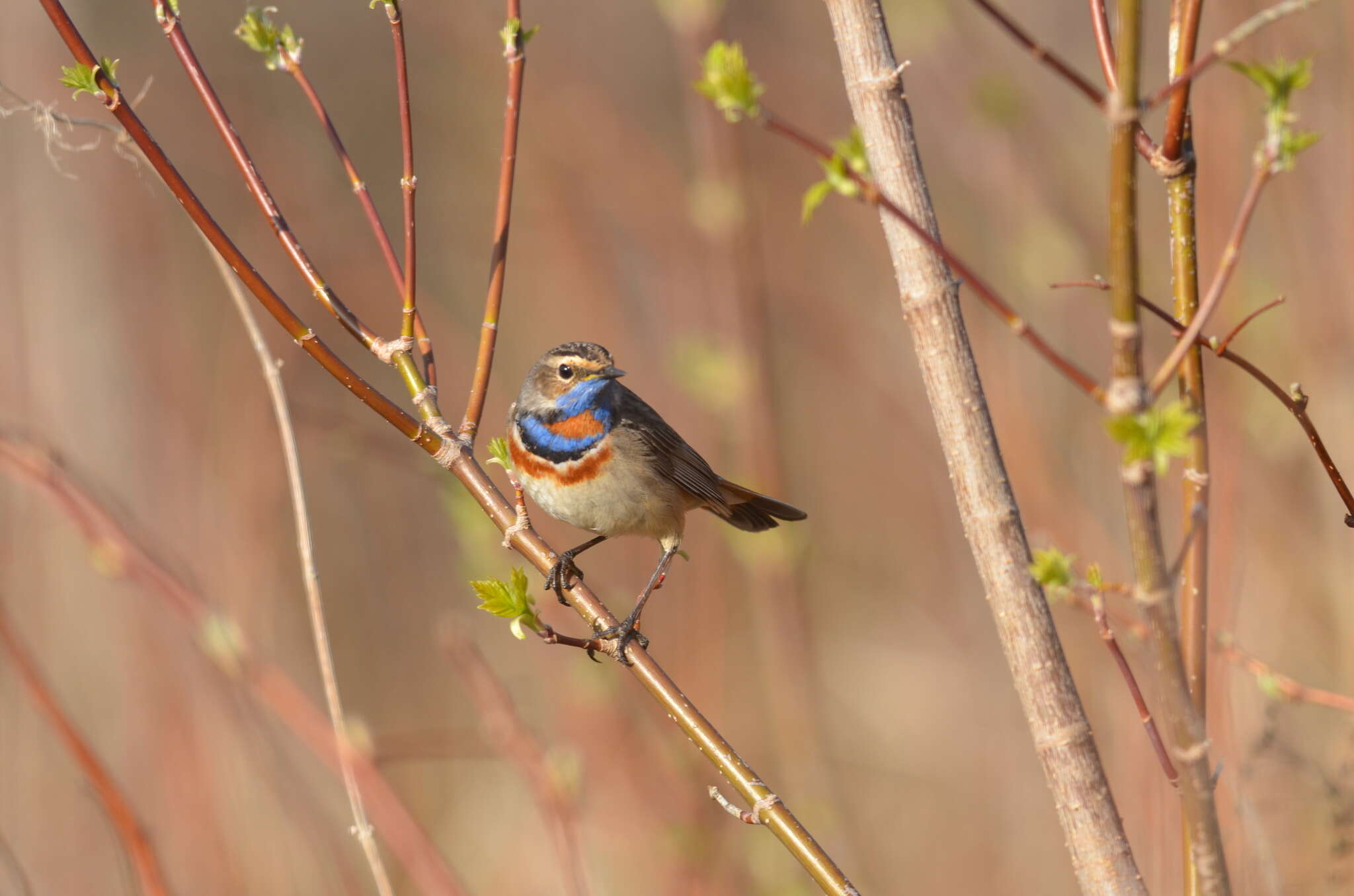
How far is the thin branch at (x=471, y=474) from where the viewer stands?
6.23 ft

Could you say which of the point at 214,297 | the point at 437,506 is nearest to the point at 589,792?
the point at 437,506

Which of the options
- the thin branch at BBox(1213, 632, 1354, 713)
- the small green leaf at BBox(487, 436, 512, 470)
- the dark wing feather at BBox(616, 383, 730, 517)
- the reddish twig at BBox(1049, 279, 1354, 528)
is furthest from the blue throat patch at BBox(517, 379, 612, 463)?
the reddish twig at BBox(1049, 279, 1354, 528)

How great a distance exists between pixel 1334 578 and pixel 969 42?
2.88m

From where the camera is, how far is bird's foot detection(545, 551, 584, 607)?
99.9 inches

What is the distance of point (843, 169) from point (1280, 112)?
0.49 m

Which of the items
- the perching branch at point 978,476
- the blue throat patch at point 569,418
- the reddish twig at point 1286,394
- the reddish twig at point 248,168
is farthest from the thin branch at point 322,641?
Result: the reddish twig at point 1286,394

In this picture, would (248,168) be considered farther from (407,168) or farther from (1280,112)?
(1280,112)

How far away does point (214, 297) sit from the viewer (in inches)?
400

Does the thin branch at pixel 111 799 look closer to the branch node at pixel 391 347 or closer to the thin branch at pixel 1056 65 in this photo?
the branch node at pixel 391 347

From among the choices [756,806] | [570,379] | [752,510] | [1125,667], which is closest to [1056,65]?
[1125,667]

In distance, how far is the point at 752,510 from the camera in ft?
13.9

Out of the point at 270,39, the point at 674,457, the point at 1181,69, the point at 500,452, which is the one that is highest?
the point at 674,457

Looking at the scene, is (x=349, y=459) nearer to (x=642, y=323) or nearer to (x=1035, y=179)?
(x=642, y=323)

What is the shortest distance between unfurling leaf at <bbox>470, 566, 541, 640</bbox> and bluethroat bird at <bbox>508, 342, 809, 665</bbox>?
4.80ft
